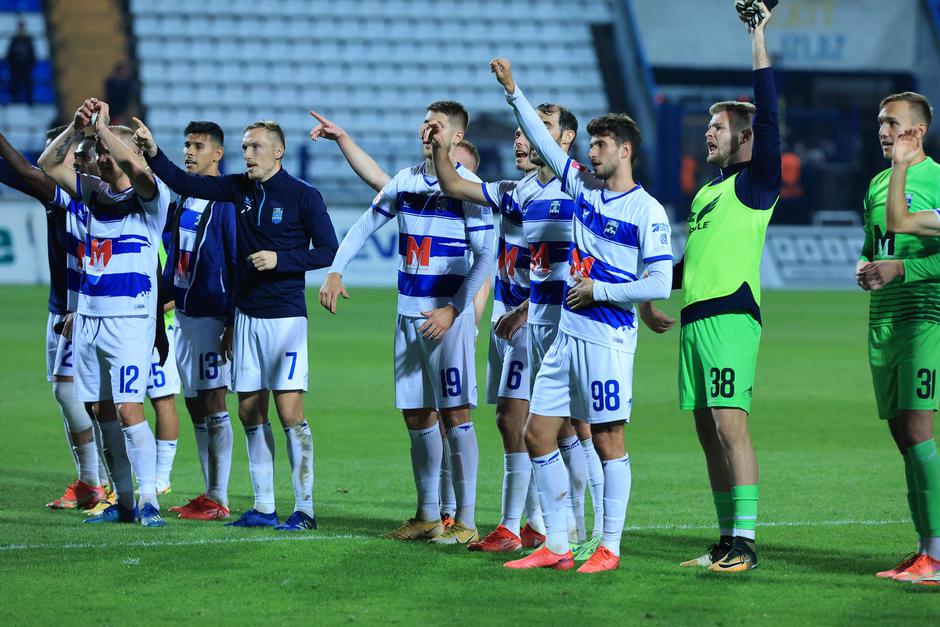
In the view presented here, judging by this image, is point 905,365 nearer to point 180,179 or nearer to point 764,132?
point 764,132

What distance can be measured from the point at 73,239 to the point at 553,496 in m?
3.28

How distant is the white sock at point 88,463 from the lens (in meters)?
8.19

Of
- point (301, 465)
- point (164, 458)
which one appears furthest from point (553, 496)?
point (164, 458)

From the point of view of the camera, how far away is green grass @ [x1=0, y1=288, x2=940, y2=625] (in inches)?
218

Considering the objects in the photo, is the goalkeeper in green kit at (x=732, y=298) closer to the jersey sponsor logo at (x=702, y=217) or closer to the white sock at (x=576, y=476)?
the jersey sponsor logo at (x=702, y=217)

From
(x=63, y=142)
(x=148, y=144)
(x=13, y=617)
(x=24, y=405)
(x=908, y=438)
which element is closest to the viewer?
(x=13, y=617)

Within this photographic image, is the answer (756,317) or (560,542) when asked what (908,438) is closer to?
(756,317)

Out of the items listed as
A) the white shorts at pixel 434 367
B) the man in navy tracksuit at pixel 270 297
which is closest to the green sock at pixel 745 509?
the white shorts at pixel 434 367

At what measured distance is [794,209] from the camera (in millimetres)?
29641

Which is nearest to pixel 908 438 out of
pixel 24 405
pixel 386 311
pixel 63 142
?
pixel 63 142

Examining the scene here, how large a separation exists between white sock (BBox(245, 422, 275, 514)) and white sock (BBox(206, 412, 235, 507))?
1.27ft

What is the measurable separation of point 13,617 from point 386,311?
631 inches

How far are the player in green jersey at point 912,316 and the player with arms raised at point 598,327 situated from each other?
993 mm

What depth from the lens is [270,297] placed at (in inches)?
290
